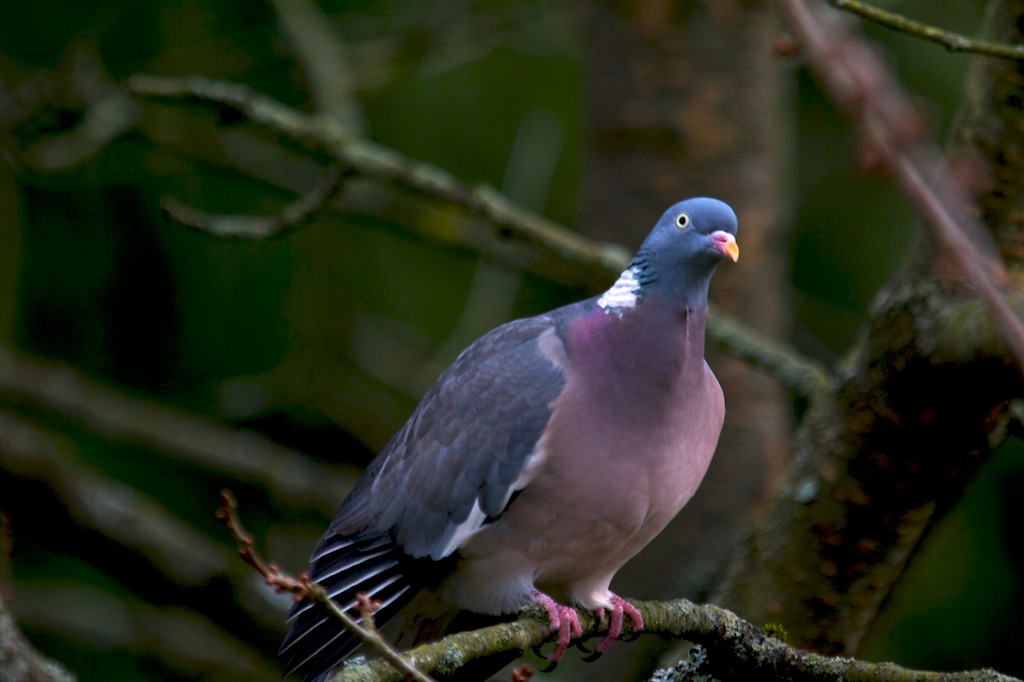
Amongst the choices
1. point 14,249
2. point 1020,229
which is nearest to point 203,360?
point 14,249

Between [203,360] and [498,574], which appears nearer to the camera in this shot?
[498,574]

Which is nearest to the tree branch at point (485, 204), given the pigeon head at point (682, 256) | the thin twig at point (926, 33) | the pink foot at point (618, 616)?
the pigeon head at point (682, 256)

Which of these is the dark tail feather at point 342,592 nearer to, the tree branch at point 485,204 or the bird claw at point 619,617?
the bird claw at point 619,617

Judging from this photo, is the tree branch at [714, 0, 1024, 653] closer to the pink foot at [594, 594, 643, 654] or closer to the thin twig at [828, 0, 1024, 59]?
the thin twig at [828, 0, 1024, 59]

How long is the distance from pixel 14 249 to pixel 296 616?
7.64 ft

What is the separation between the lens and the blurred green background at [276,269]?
14.1 feet

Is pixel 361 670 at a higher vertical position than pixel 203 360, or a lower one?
higher

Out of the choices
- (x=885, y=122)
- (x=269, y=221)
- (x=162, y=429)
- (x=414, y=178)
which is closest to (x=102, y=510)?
(x=162, y=429)

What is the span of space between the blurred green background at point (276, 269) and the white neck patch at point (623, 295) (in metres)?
1.75

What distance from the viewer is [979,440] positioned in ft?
8.45

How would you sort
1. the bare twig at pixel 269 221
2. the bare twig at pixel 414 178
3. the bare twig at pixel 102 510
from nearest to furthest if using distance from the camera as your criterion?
the bare twig at pixel 269 221
the bare twig at pixel 414 178
the bare twig at pixel 102 510

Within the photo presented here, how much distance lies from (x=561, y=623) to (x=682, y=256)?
72cm

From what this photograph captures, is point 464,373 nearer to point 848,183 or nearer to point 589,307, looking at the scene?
point 589,307

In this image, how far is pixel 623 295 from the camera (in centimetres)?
Answer: 241
